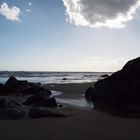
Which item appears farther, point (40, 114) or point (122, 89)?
point (122, 89)

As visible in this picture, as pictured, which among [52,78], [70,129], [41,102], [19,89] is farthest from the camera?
[52,78]

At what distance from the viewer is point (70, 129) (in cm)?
966

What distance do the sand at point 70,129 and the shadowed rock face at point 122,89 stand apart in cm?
392

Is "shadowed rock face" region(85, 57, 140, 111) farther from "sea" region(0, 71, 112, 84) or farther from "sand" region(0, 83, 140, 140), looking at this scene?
"sea" region(0, 71, 112, 84)

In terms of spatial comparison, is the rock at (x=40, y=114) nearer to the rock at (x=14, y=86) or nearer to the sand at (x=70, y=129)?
the sand at (x=70, y=129)

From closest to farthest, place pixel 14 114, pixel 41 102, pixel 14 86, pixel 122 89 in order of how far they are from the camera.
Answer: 1. pixel 14 114
2. pixel 41 102
3. pixel 122 89
4. pixel 14 86

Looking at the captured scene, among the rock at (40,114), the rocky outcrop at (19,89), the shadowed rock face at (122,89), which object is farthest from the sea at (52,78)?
the rock at (40,114)

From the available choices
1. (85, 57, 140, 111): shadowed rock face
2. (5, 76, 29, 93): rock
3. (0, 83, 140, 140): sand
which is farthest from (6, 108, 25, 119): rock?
(5, 76, 29, 93): rock

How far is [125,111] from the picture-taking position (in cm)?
1414

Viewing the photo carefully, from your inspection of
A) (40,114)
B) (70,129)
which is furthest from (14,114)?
(70,129)

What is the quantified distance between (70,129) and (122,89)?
23.3ft

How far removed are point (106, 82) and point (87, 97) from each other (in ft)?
12.4

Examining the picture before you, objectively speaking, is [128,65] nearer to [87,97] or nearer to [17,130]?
[87,97]

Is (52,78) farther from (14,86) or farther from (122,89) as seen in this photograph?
(122,89)
